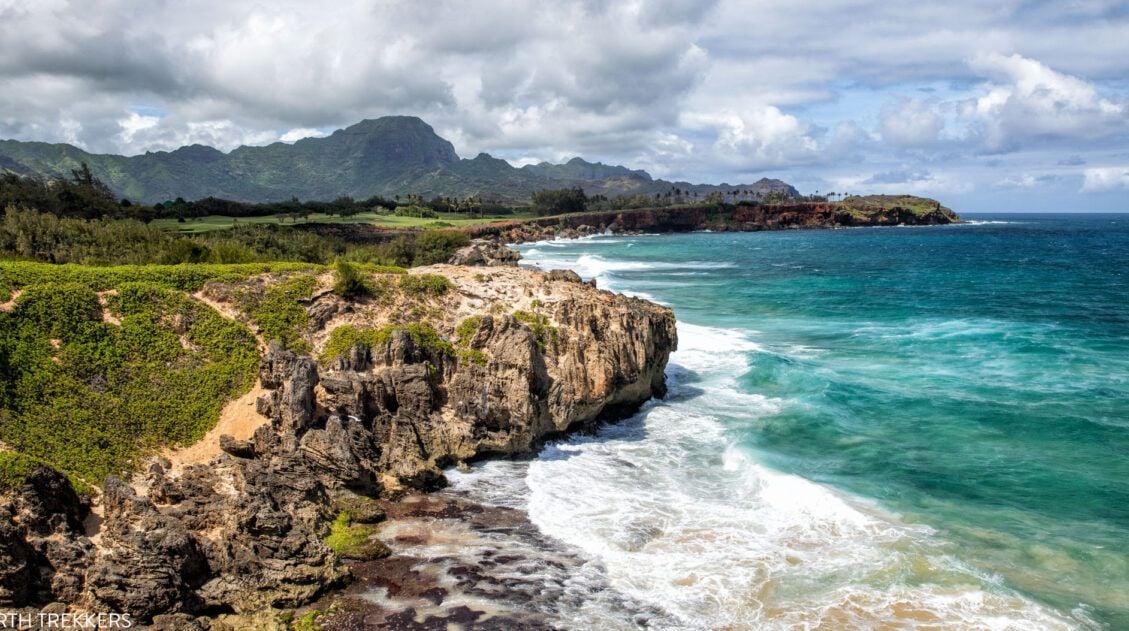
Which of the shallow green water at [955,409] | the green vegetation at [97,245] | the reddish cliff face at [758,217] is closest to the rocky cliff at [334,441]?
the shallow green water at [955,409]

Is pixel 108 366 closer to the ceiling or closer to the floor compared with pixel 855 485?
closer to the ceiling

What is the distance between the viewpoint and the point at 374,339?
21.4 metres

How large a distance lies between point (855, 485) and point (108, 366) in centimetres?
2064

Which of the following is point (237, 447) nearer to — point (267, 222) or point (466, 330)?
point (466, 330)

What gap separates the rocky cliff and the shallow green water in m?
2.37

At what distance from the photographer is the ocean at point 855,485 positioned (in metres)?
12.9

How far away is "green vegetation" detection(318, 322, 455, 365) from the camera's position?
2102 centimetres

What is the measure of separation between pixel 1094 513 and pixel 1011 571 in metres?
4.96

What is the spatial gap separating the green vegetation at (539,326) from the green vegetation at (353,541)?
28.9ft

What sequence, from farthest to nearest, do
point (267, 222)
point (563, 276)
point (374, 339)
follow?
point (267, 222)
point (563, 276)
point (374, 339)

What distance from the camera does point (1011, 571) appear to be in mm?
14172

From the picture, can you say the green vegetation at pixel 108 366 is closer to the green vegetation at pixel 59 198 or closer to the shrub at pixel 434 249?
the green vegetation at pixel 59 198

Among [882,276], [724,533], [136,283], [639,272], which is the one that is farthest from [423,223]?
[724,533]

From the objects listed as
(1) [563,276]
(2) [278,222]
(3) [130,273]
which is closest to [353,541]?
(3) [130,273]
